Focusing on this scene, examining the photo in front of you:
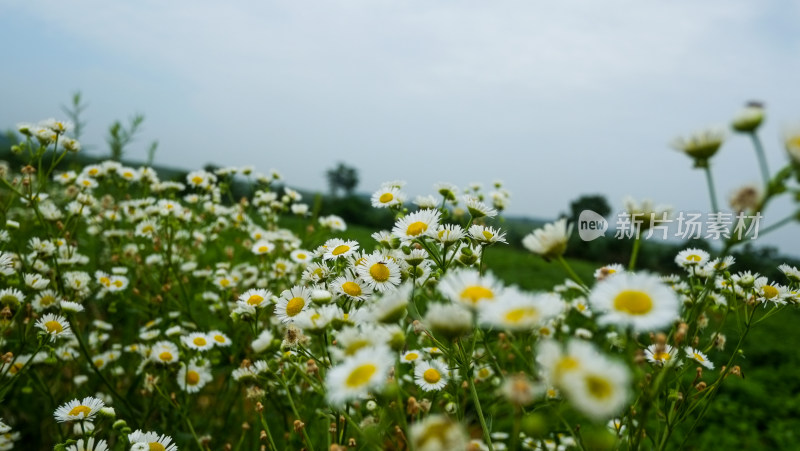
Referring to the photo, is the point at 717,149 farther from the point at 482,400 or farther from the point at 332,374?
the point at 482,400

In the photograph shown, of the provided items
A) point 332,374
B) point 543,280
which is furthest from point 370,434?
point 543,280

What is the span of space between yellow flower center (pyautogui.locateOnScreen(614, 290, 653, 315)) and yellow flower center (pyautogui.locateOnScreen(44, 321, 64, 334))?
1.77m

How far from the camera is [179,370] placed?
216cm

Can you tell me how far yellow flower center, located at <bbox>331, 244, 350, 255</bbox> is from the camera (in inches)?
58.4

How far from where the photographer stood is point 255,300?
4.90 feet

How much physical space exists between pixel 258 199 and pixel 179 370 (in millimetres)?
1324

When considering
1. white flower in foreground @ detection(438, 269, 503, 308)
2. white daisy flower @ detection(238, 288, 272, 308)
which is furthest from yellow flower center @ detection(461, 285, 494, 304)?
white daisy flower @ detection(238, 288, 272, 308)

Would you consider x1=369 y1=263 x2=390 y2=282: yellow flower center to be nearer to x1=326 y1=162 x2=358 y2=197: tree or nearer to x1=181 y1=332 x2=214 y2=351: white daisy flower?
x1=181 y1=332 x2=214 y2=351: white daisy flower

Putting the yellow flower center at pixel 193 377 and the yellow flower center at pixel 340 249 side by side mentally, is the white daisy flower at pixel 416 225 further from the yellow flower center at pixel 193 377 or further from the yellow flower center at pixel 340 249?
the yellow flower center at pixel 193 377

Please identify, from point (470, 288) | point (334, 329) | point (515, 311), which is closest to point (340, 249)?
point (334, 329)

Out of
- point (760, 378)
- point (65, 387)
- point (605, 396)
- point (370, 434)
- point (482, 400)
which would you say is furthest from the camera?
point (760, 378)

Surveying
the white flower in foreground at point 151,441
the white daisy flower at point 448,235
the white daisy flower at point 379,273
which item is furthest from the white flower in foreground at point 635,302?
the white flower in foreground at point 151,441

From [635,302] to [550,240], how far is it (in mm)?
197

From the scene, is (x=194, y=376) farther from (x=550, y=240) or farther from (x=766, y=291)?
(x=766, y=291)
